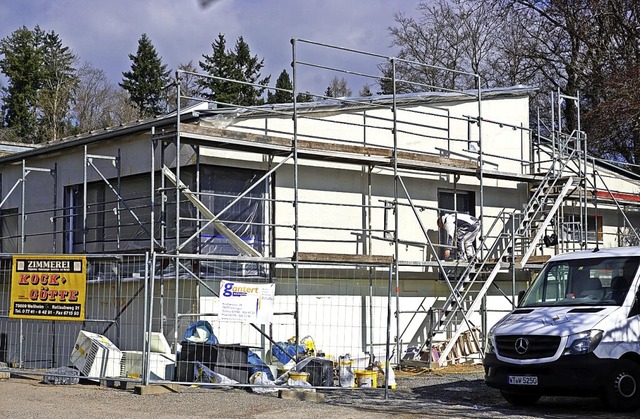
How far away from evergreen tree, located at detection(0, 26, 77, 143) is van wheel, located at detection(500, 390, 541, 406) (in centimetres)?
4519

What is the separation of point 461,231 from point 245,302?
757 cm

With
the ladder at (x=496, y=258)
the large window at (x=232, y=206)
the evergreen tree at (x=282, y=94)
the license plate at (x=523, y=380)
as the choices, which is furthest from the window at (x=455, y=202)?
the evergreen tree at (x=282, y=94)

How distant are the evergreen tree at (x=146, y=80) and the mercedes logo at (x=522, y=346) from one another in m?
50.6

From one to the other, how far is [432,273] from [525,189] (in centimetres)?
374

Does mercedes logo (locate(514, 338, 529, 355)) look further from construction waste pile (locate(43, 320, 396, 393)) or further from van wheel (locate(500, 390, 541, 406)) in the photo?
construction waste pile (locate(43, 320, 396, 393))

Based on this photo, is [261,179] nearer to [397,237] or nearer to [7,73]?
[397,237]

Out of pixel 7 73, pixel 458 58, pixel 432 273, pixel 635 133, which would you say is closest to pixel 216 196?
pixel 432 273

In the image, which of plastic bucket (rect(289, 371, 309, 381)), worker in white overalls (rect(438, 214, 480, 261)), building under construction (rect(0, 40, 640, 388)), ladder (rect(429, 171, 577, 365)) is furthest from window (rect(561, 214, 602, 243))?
plastic bucket (rect(289, 371, 309, 381))

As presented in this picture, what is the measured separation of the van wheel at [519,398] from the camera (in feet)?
43.2

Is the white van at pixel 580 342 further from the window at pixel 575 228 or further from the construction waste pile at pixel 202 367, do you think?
the window at pixel 575 228

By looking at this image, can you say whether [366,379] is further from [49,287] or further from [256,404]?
[49,287]

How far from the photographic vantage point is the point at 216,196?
55.5ft

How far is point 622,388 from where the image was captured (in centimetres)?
1230

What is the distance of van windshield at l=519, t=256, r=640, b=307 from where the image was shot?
43.4 ft
